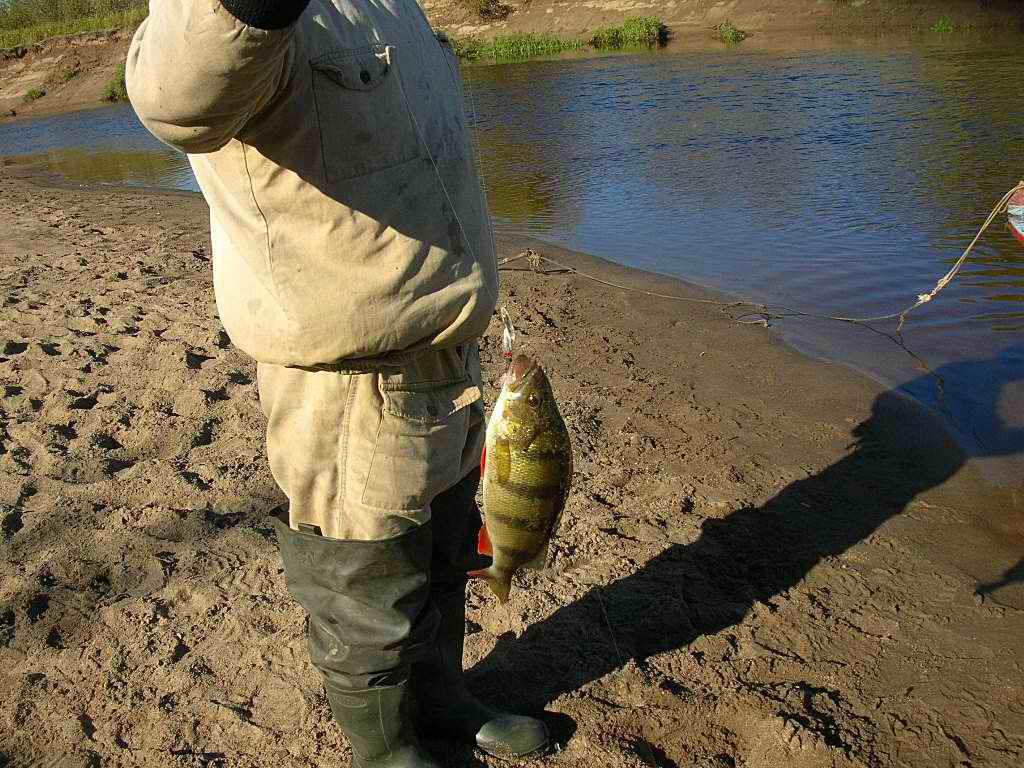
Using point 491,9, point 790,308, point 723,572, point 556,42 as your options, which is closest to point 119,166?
point 790,308

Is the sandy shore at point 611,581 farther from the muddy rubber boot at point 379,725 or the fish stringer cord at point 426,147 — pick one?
the fish stringer cord at point 426,147

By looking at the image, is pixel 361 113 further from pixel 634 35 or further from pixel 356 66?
pixel 634 35

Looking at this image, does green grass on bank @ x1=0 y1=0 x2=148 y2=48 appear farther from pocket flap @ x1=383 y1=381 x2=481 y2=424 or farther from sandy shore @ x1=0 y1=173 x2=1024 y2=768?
pocket flap @ x1=383 y1=381 x2=481 y2=424

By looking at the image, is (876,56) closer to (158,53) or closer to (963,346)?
(963,346)

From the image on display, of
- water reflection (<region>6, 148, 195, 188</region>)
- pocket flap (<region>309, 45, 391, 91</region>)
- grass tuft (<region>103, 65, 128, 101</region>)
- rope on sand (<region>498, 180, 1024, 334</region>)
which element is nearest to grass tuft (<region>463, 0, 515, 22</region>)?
grass tuft (<region>103, 65, 128, 101</region>)

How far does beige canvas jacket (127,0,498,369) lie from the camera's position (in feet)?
6.46

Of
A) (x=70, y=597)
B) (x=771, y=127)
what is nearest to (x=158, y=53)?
(x=70, y=597)

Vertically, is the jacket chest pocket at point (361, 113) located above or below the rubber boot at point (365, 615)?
above

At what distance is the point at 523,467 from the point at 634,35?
94.9ft

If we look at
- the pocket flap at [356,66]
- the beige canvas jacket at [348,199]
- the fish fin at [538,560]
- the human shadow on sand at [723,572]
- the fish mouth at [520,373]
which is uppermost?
the pocket flap at [356,66]

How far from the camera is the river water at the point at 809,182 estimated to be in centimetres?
676

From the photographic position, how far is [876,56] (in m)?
20.0

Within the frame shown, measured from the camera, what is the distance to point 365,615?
8.12 ft

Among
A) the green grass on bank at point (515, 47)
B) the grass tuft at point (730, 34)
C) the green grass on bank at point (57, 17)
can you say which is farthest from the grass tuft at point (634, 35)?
the green grass on bank at point (57, 17)
